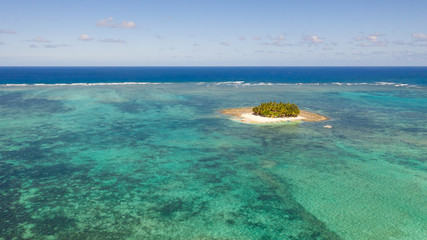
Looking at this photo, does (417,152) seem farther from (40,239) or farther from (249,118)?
(40,239)

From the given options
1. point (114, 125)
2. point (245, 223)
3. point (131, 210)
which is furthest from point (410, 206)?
point (114, 125)

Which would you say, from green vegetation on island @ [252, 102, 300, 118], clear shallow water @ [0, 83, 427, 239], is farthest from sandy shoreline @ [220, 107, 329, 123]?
clear shallow water @ [0, 83, 427, 239]

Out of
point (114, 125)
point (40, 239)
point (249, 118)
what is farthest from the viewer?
point (249, 118)

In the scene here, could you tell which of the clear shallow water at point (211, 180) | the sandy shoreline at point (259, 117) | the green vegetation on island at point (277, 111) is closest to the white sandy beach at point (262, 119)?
the sandy shoreline at point (259, 117)

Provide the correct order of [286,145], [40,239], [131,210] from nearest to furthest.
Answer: [40,239]
[131,210]
[286,145]

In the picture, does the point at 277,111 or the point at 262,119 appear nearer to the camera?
the point at 262,119

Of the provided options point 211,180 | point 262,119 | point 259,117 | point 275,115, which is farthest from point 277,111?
point 211,180

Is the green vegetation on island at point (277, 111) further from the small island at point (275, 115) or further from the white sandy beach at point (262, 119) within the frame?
the white sandy beach at point (262, 119)

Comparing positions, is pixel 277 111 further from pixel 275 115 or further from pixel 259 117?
pixel 259 117

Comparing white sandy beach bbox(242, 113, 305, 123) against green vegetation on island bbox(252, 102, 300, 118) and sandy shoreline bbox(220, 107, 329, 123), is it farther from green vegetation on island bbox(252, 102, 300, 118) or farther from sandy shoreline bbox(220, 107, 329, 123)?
green vegetation on island bbox(252, 102, 300, 118)
